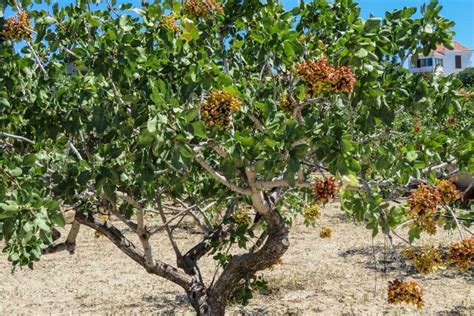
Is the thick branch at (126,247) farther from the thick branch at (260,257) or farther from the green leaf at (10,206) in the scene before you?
the green leaf at (10,206)

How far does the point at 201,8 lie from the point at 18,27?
0.91m

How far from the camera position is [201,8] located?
2.62 m

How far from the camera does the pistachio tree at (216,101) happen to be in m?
2.09

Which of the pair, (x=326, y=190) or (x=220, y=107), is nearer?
(x=220, y=107)

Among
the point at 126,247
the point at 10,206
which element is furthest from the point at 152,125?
the point at 126,247

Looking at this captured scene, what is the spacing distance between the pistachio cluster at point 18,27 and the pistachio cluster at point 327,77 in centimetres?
145

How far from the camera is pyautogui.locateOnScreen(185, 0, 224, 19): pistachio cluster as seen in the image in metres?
2.61

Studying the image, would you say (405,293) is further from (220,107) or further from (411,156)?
(220,107)

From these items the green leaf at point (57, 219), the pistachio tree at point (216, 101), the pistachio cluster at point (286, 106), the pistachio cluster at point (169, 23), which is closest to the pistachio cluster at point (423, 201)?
the pistachio tree at point (216, 101)

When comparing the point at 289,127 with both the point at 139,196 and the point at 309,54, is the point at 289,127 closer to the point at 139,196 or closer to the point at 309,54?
the point at 309,54

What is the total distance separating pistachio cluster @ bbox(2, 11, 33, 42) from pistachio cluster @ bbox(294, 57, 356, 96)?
4.75 ft

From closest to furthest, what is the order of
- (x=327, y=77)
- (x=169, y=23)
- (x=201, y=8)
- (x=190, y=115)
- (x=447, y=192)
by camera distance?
(x=190, y=115) < (x=327, y=77) < (x=169, y=23) < (x=201, y=8) < (x=447, y=192)

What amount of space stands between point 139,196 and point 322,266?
174 inches

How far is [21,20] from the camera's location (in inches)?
107
